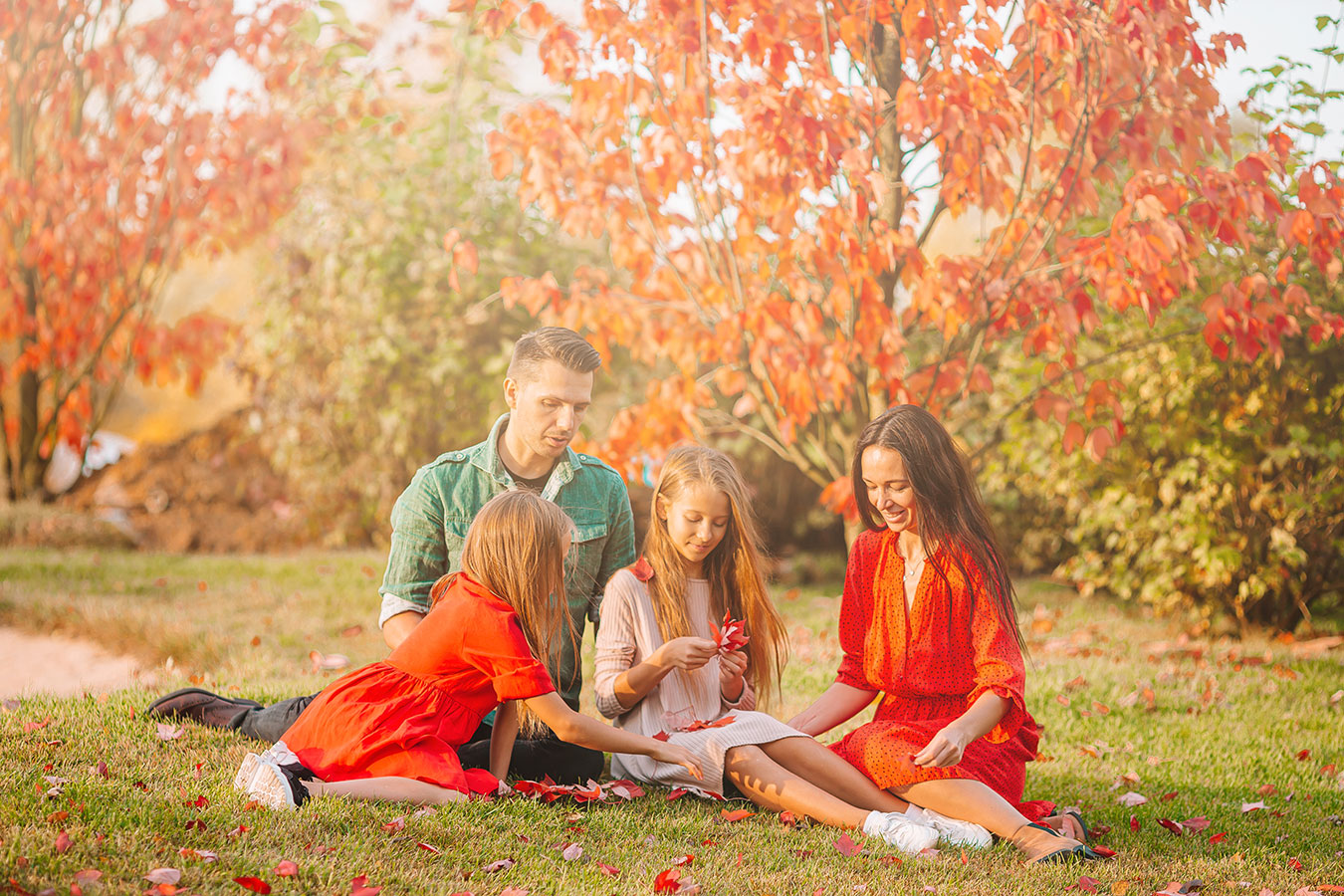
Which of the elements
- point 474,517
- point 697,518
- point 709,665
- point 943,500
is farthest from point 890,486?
point 474,517

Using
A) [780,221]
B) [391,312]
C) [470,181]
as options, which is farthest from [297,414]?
[780,221]

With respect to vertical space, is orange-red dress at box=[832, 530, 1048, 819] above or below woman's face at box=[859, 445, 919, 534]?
below

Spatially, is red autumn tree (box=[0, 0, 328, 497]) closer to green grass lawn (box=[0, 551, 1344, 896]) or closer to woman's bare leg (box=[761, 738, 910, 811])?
green grass lawn (box=[0, 551, 1344, 896])

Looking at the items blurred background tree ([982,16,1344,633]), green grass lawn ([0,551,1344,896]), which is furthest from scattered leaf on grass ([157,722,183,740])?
blurred background tree ([982,16,1344,633])

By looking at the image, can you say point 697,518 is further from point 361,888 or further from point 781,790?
point 361,888

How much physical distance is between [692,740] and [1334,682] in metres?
3.57

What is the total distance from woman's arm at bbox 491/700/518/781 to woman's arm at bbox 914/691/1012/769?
3.77ft

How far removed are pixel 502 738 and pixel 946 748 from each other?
1260 millimetres

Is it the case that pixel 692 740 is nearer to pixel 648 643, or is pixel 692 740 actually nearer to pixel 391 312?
pixel 648 643

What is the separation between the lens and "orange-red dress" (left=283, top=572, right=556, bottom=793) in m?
2.96

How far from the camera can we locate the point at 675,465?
11.4 ft

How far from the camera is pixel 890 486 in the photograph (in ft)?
10.7

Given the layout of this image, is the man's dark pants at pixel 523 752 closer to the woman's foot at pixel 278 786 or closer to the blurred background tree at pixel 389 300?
the woman's foot at pixel 278 786

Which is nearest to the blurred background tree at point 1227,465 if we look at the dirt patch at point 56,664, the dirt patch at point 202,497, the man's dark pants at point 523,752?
the man's dark pants at point 523,752
